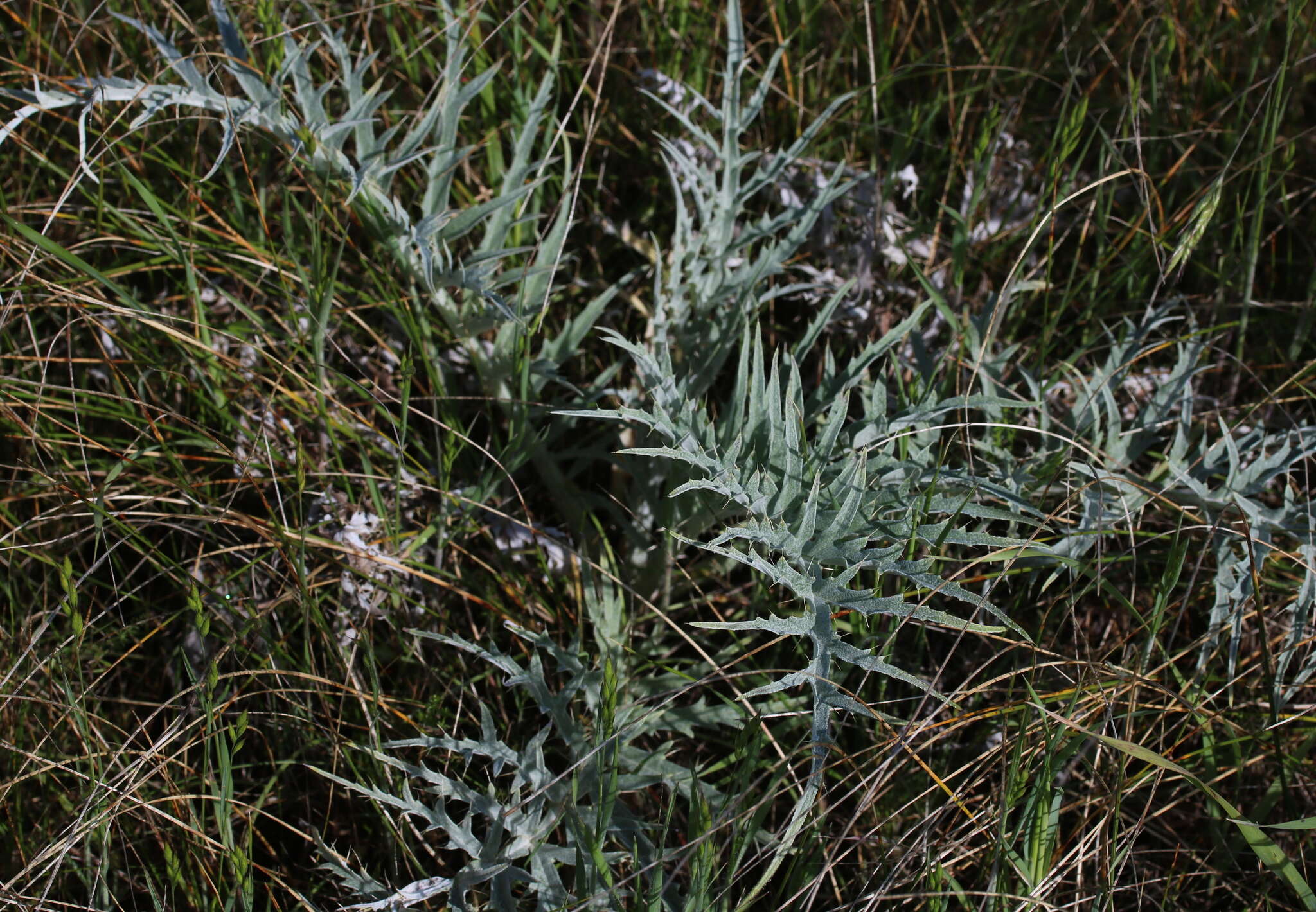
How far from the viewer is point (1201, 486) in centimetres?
144

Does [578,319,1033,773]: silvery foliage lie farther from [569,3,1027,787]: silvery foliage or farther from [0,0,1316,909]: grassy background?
[0,0,1316,909]: grassy background

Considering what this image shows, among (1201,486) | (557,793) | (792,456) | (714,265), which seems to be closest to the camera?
(792,456)

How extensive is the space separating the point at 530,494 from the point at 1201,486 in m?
1.07

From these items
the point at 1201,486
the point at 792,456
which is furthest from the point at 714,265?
the point at 1201,486

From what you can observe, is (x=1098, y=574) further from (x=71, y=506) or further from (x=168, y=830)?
(x=71, y=506)

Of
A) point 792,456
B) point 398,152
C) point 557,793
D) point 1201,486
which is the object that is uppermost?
point 398,152

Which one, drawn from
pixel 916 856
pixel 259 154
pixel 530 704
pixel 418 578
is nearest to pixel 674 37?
pixel 259 154

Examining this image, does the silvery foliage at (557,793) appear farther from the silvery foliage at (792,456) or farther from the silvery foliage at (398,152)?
the silvery foliage at (398,152)

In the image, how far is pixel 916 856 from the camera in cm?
132

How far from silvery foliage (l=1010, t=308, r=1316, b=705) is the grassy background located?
0.05 metres

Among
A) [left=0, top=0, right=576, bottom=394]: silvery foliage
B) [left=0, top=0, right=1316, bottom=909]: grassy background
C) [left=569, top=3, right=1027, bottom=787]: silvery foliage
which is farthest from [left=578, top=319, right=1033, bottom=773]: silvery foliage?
[left=0, top=0, right=576, bottom=394]: silvery foliage

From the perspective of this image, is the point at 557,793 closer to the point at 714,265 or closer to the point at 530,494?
the point at 530,494

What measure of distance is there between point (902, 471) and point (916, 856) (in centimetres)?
50

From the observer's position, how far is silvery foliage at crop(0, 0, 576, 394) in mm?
1408
